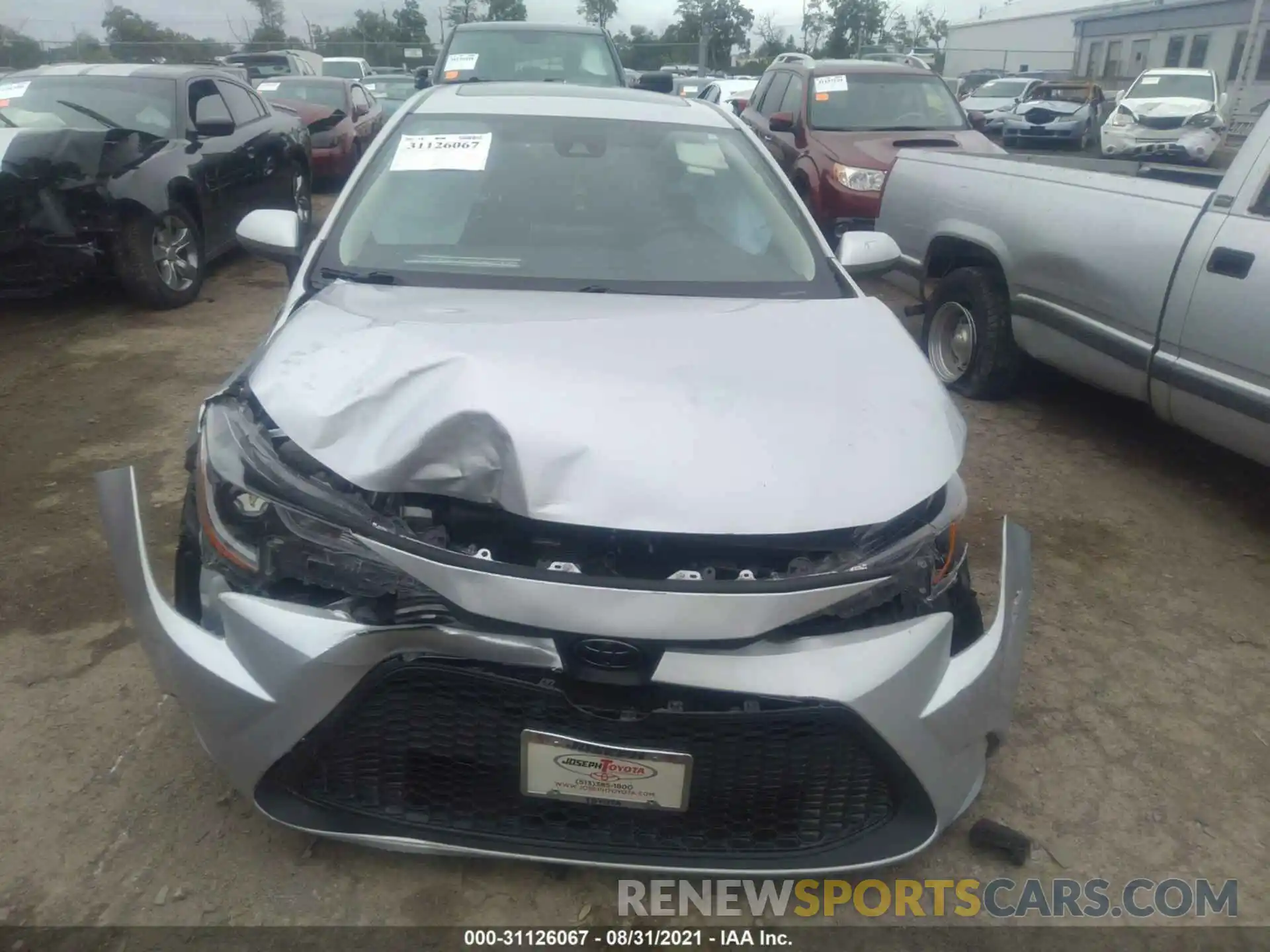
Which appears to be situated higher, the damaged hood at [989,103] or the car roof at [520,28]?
the car roof at [520,28]

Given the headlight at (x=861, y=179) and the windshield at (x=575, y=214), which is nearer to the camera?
the windshield at (x=575, y=214)

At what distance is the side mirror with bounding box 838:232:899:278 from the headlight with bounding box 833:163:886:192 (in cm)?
442

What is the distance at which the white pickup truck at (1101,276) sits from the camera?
359 cm

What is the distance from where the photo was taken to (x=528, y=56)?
9.20 meters

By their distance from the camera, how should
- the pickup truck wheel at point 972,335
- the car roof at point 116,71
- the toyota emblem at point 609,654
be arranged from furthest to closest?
the car roof at point 116,71, the pickup truck wheel at point 972,335, the toyota emblem at point 609,654

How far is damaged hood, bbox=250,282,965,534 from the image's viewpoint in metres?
1.87

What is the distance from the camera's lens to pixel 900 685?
1852 millimetres

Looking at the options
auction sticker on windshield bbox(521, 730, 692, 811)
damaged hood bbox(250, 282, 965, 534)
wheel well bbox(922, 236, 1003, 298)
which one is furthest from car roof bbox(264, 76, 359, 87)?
auction sticker on windshield bbox(521, 730, 692, 811)

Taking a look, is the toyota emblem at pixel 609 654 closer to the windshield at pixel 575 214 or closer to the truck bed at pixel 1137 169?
the windshield at pixel 575 214

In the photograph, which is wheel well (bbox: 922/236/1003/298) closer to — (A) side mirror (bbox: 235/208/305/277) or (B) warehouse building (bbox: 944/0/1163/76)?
(A) side mirror (bbox: 235/208/305/277)

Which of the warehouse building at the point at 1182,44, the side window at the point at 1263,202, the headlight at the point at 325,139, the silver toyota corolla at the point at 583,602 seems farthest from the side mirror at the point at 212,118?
the warehouse building at the point at 1182,44

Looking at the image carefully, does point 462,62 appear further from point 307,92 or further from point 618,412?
point 618,412

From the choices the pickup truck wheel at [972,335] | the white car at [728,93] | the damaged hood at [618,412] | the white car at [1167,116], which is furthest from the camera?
the white car at [1167,116]

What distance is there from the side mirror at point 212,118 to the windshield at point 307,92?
5.04 meters
